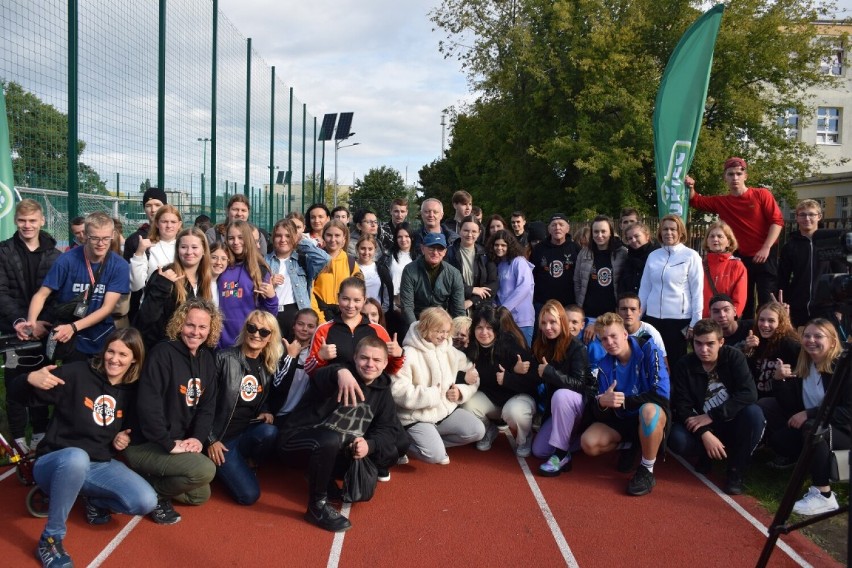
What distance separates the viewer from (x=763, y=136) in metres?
22.9

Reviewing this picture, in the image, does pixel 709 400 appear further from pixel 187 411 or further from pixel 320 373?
pixel 187 411

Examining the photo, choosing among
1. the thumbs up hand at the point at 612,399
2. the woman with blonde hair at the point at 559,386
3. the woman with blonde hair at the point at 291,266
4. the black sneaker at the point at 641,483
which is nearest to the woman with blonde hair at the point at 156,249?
the woman with blonde hair at the point at 291,266

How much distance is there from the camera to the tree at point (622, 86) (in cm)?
2119

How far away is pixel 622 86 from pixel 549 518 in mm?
20295

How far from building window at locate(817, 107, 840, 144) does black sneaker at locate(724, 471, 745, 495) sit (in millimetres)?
36072

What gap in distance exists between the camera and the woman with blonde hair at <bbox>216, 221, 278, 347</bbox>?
5.29m

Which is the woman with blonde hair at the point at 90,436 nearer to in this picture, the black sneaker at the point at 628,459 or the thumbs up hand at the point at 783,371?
the black sneaker at the point at 628,459

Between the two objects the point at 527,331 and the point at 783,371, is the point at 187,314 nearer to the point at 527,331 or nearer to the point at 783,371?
the point at 527,331

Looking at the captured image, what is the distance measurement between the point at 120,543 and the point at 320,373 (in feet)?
5.04

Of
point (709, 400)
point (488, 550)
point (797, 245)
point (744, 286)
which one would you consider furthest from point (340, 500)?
point (797, 245)

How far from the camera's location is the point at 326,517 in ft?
13.6

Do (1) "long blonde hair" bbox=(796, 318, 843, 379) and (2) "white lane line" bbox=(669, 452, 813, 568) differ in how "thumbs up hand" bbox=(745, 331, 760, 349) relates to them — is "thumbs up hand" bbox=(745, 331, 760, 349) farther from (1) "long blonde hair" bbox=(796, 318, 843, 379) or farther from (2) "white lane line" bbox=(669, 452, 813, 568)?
(2) "white lane line" bbox=(669, 452, 813, 568)

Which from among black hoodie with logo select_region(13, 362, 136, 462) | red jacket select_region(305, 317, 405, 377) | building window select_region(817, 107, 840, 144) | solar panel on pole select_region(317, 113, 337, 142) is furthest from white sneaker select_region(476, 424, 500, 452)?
building window select_region(817, 107, 840, 144)

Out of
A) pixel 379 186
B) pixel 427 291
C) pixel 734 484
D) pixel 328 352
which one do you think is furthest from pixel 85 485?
pixel 379 186
